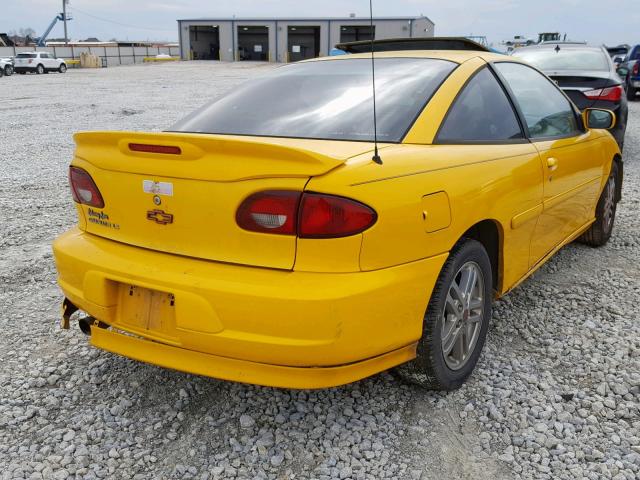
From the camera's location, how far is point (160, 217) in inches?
87.2

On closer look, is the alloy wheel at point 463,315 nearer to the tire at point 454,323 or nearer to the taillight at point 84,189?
the tire at point 454,323

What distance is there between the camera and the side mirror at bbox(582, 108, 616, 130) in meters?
3.98

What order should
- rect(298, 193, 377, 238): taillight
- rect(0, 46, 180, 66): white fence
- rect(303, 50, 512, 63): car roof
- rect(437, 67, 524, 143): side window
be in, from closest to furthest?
rect(298, 193, 377, 238): taillight, rect(437, 67, 524, 143): side window, rect(303, 50, 512, 63): car roof, rect(0, 46, 180, 66): white fence

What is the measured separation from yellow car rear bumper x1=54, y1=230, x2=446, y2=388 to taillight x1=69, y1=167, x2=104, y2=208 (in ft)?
0.78

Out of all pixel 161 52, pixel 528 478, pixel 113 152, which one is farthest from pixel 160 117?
pixel 161 52

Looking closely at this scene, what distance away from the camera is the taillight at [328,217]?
6.49 ft

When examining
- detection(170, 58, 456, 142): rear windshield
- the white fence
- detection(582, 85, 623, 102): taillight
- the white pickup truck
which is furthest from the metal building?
detection(170, 58, 456, 142): rear windshield

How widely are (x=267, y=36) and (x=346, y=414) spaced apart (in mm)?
65462

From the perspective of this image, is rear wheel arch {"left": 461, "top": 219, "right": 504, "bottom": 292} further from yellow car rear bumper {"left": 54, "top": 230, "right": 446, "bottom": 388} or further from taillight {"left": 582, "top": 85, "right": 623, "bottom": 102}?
taillight {"left": 582, "top": 85, "right": 623, "bottom": 102}

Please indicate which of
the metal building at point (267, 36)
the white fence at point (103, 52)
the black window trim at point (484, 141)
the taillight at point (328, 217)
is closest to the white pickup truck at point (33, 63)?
the white fence at point (103, 52)

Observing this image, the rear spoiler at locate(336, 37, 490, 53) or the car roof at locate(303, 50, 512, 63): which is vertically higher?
the rear spoiler at locate(336, 37, 490, 53)

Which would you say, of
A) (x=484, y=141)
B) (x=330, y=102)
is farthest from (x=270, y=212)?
(x=484, y=141)

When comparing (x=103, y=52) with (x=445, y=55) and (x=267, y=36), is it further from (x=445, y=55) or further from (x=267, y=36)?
(x=445, y=55)

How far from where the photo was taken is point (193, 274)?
211 centimetres
